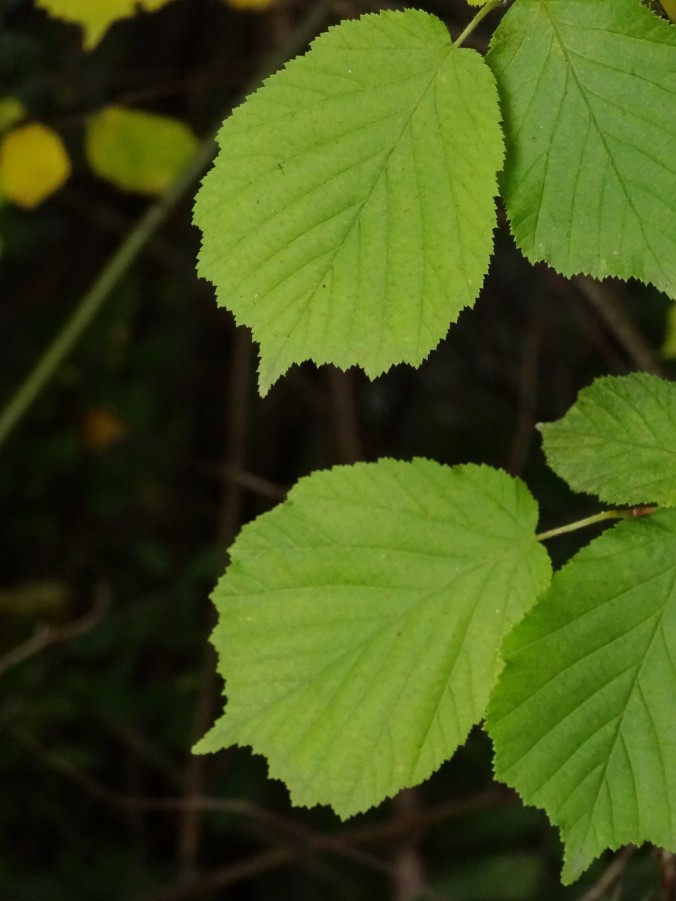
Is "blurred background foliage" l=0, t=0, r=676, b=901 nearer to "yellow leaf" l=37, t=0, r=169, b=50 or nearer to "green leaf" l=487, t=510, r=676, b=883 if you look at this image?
"yellow leaf" l=37, t=0, r=169, b=50

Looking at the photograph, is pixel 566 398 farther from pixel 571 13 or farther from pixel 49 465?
pixel 571 13

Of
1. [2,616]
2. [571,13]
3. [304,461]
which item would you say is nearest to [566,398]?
[304,461]

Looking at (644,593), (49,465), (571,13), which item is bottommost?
(49,465)

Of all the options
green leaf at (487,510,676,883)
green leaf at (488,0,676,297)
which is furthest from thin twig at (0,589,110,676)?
green leaf at (488,0,676,297)

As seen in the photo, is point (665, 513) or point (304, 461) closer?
point (665, 513)

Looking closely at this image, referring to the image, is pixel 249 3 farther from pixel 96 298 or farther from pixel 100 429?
pixel 100 429

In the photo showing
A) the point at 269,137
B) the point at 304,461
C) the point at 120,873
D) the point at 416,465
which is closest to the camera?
the point at 269,137
